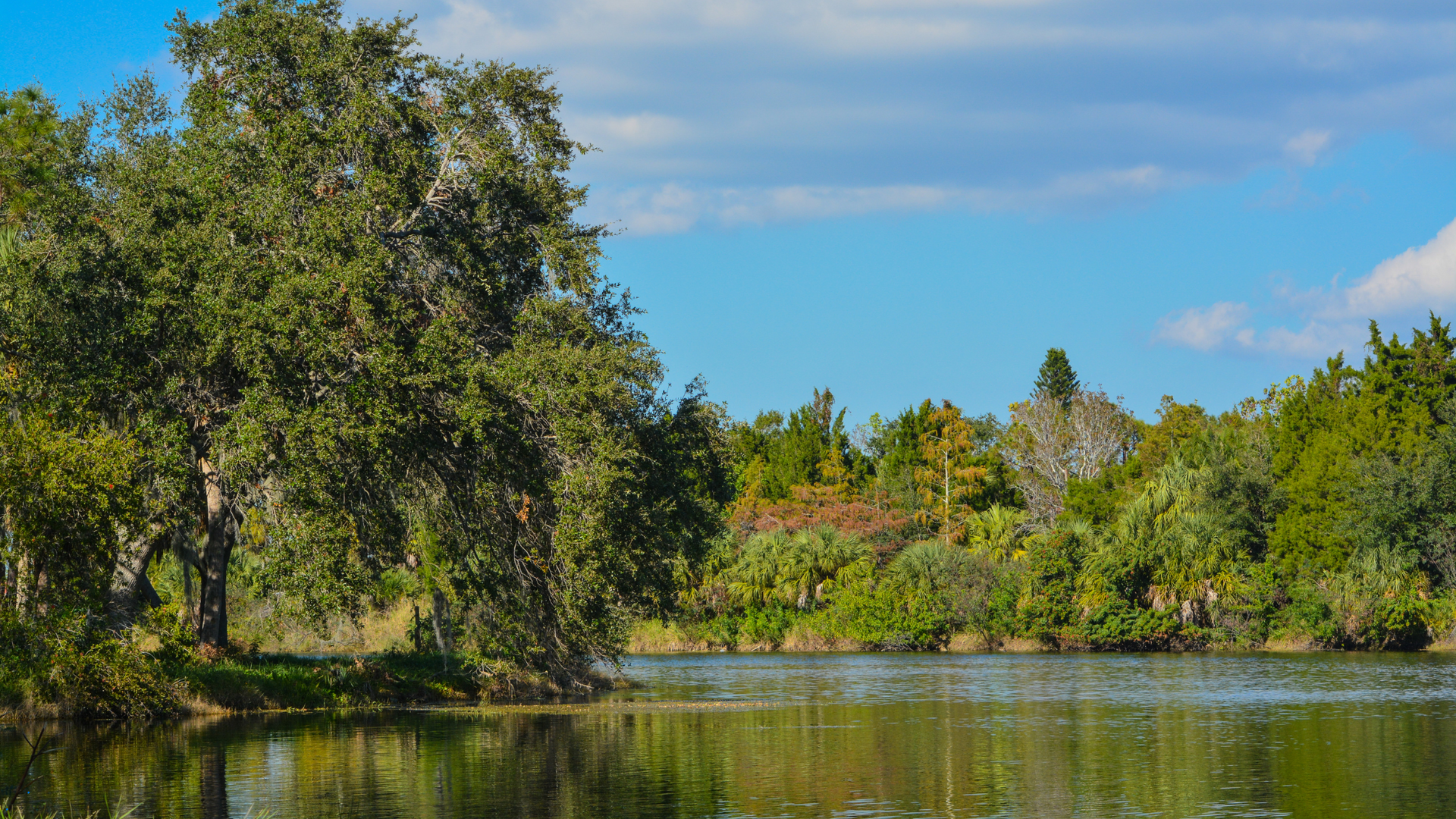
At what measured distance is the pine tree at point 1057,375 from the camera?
12669 cm

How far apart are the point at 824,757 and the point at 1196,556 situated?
147ft

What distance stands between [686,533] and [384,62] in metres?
16.4

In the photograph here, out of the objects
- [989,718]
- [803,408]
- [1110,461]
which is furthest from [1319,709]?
[803,408]

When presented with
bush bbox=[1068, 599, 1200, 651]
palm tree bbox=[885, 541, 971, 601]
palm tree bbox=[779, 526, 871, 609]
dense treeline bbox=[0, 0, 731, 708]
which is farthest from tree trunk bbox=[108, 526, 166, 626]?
bush bbox=[1068, 599, 1200, 651]

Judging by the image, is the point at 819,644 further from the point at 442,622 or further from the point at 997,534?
the point at 442,622

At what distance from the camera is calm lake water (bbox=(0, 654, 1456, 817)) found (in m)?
19.8

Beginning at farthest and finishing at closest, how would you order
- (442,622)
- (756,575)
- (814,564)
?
(756,575) < (814,564) < (442,622)

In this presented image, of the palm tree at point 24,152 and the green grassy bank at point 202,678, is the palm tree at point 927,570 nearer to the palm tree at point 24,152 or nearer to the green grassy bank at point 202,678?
the green grassy bank at point 202,678

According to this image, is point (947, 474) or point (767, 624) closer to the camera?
point (767, 624)

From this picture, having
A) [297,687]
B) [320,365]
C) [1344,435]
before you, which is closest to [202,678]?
[297,687]

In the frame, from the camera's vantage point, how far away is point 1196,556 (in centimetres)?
6538

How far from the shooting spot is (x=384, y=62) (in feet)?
116

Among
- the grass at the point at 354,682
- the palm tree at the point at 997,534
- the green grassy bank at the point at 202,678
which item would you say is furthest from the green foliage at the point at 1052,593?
the grass at the point at 354,682

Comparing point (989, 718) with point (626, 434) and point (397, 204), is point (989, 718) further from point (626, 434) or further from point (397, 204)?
point (397, 204)
